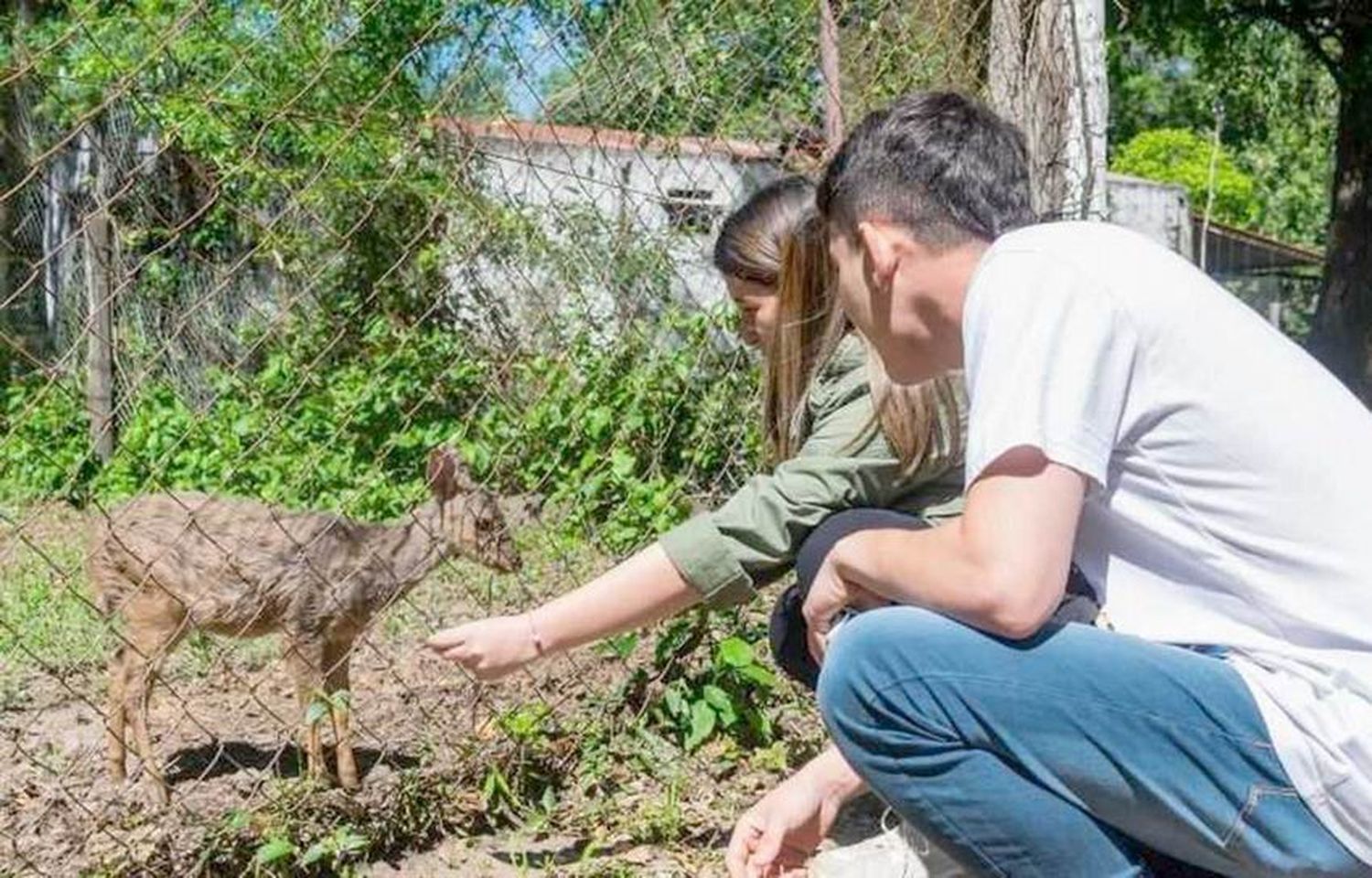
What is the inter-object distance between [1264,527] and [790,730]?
7.51 ft

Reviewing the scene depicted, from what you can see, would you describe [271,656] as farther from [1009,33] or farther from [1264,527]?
[1264,527]

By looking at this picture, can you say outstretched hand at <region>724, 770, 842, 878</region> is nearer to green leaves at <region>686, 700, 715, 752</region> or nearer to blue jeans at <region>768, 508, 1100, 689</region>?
blue jeans at <region>768, 508, 1100, 689</region>

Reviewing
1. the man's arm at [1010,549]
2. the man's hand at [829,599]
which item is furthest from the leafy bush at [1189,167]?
the man's arm at [1010,549]

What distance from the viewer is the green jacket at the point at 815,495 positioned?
11.1ft

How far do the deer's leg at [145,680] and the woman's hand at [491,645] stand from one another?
3.84 ft

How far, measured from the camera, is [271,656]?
543cm

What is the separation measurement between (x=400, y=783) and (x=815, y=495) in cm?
121

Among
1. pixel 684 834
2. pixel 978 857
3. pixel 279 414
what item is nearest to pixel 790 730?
pixel 684 834

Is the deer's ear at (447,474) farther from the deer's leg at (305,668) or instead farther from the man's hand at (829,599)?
the man's hand at (829,599)

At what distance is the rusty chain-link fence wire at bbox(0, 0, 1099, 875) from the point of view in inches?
157

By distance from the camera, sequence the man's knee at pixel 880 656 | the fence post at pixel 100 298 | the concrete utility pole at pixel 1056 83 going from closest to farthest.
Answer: the man's knee at pixel 880 656 < the fence post at pixel 100 298 < the concrete utility pole at pixel 1056 83

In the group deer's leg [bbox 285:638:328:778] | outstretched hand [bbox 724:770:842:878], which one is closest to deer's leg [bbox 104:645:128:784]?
deer's leg [bbox 285:638:328:778]

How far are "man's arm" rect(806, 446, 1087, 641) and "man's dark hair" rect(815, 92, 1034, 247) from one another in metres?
0.45

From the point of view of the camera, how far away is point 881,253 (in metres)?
2.66
